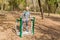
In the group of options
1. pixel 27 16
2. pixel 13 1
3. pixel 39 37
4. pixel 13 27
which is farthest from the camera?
pixel 13 1

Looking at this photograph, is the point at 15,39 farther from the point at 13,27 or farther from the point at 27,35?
the point at 13,27

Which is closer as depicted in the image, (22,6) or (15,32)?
(15,32)

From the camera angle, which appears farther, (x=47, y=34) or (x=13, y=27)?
(x=13, y=27)

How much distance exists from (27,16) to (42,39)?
1668mm

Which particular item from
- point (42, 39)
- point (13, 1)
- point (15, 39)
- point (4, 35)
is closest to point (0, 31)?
point (4, 35)

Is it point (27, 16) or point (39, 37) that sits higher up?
point (27, 16)

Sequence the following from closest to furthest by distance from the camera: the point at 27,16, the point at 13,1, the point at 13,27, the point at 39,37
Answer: the point at 27,16 < the point at 39,37 < the point at 13,27 < the point at 13,1

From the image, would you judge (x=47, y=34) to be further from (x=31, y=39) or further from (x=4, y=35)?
(x=4, y=35)

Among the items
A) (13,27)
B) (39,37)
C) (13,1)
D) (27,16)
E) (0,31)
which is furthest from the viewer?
(13,1)

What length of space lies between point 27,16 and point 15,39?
1508mm

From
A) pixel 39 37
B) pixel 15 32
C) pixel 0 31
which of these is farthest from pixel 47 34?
pixel 0 31

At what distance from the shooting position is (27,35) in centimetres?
1320

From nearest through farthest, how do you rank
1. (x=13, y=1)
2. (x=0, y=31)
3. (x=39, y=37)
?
(x=39, y=37)
(x=0, y=31)
(x=13, y=1)

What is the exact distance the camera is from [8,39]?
12.9 m
